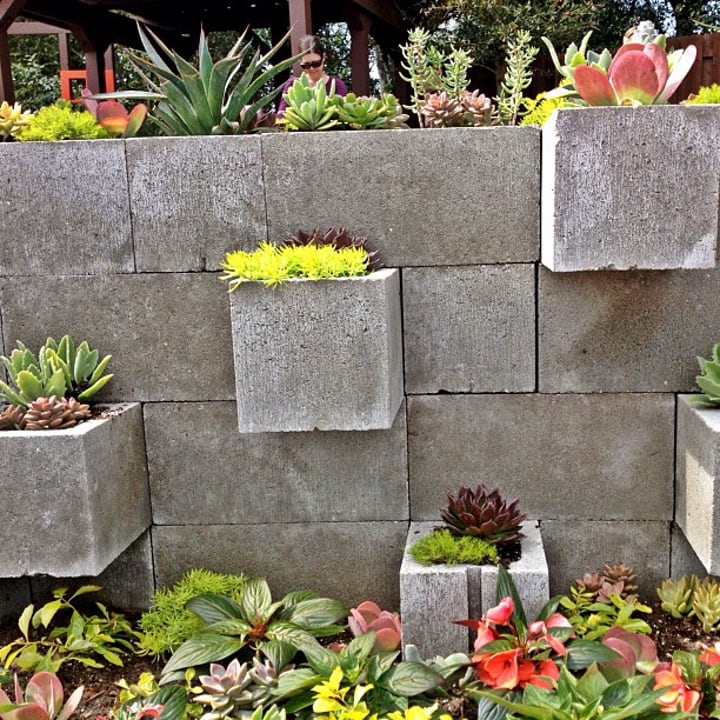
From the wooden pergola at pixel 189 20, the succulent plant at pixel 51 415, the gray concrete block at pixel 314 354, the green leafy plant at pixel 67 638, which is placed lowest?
the green leafy plant at pixel 67 638

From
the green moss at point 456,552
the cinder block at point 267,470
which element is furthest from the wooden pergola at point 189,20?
the green moss at point 456,552

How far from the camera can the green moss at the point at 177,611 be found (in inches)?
126

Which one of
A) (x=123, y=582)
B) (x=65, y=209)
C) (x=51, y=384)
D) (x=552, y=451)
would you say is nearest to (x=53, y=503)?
(x=51, y=384)

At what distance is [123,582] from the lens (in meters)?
3.58

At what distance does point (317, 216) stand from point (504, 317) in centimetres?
85

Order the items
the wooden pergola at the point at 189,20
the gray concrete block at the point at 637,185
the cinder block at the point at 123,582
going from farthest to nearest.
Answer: the wooden pergola at the point at 189,20 → the cinder block at the point at 123,582 → the gray concrete block at the point at 637,185

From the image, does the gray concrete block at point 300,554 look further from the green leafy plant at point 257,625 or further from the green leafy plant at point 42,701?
the green leafy plant at point 42,701

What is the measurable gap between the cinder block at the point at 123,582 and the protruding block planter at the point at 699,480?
2223 mm

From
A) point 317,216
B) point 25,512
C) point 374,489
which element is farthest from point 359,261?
point 25,512

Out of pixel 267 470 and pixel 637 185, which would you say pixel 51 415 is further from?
pixel 637 185

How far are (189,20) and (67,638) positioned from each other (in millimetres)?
9552

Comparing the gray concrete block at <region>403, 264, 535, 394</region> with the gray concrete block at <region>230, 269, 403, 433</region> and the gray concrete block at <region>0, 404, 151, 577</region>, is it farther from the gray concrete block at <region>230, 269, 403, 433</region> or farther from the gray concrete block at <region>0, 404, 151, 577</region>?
the gray concrete block at <region>0, 404, 151, 577</region>

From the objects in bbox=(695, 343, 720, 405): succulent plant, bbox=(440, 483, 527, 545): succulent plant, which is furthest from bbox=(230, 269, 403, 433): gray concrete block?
bbox=(695, 343, 720, 405): succulent plant

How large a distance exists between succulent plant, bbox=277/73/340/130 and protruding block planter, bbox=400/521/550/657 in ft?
5.77
